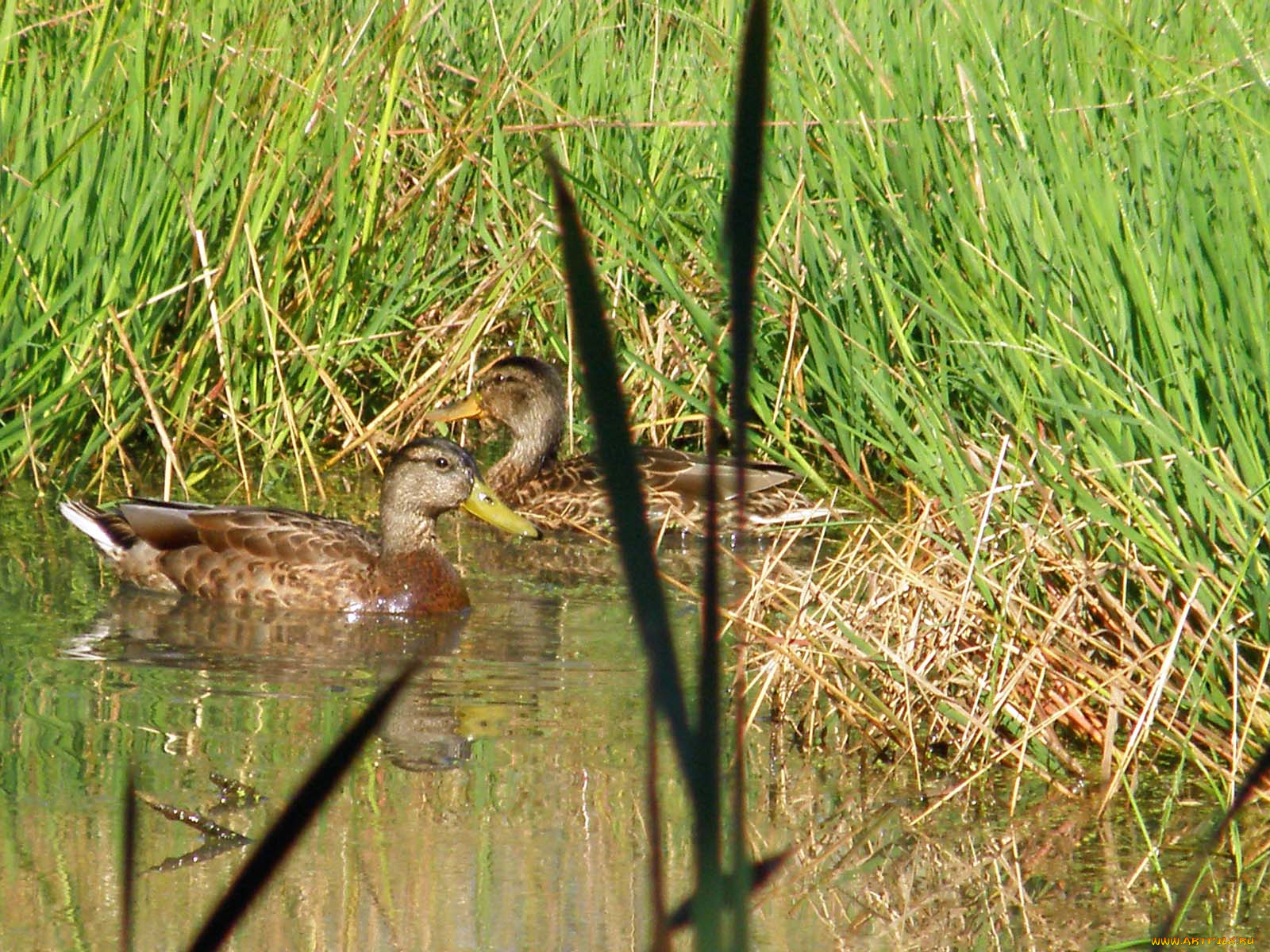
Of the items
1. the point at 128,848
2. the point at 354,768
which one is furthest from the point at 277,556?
the point at 128,848

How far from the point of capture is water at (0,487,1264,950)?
11.1 feet

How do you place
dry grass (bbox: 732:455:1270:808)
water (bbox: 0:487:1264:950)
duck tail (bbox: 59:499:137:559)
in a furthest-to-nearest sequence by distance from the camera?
1. duck tail (bbox: 59:499:137:559)
2. dry grass (bbox: 732:455:1270:808)
3. water (bbox: 0:487:1264:950)

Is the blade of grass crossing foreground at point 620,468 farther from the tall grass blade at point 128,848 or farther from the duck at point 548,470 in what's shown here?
the duck at point 548,470

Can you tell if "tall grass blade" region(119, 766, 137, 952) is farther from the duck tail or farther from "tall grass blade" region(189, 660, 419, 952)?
the duck tail

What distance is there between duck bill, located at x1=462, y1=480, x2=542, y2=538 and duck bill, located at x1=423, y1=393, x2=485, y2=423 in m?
0.88

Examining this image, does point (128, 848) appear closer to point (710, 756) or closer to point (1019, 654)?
point (710, 756)

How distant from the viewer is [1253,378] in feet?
13.6

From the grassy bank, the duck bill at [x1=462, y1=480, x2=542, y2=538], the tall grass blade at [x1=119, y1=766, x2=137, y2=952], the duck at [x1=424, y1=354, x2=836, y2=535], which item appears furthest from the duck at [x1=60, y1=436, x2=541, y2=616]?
the tall grass blade at [x1=119, y1=766, x2=137, y2=952]

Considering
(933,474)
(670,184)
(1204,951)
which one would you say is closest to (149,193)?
(670,184)

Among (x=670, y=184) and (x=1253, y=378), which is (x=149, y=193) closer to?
(x=670, y=184)

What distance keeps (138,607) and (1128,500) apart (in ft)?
12.0

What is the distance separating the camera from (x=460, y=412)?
8.19 m

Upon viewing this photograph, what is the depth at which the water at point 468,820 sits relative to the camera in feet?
11.1

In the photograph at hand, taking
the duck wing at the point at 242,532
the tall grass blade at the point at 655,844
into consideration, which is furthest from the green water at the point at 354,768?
the tall grass blade at the point at 655,844
